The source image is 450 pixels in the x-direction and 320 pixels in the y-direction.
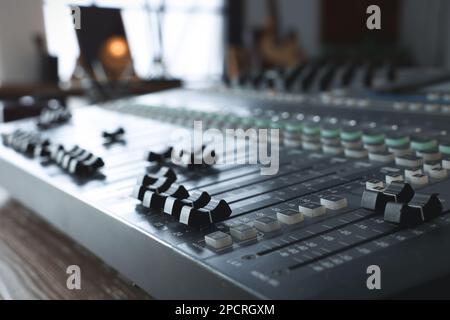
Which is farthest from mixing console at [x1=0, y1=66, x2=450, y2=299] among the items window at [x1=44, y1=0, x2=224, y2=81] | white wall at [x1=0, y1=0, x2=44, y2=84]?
window at [x1=44, y1=0, x2=224, y2=81]

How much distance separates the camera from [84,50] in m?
2.12

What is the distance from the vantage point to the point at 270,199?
1.80 feet

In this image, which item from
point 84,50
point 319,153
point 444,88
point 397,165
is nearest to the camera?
point 397,165

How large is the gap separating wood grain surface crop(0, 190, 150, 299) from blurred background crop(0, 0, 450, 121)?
0.40 m

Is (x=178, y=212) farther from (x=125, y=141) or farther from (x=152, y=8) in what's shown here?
(x=152, y=8)

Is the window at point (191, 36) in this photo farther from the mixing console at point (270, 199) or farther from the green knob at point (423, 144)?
the green knob at point (423, 144)

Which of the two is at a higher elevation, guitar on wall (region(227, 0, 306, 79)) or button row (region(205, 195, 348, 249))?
guitar on wall (region(227, 0, 306, 79))

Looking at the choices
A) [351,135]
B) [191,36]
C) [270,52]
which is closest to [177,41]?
[191,36]

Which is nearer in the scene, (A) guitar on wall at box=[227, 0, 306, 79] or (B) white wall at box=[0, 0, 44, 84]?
(A) guitar on wall at box=[227, 0, 306, 79]

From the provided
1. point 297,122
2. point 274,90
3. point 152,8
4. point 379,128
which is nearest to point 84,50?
point 274,90

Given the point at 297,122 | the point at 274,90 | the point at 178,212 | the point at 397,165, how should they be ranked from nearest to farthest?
the point at 178,212
the point at 397,165
the point at 297,122
the point at 274,90

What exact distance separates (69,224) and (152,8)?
650 centimetres

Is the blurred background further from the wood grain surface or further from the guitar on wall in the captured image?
the wood grain surface

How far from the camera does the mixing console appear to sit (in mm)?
386
